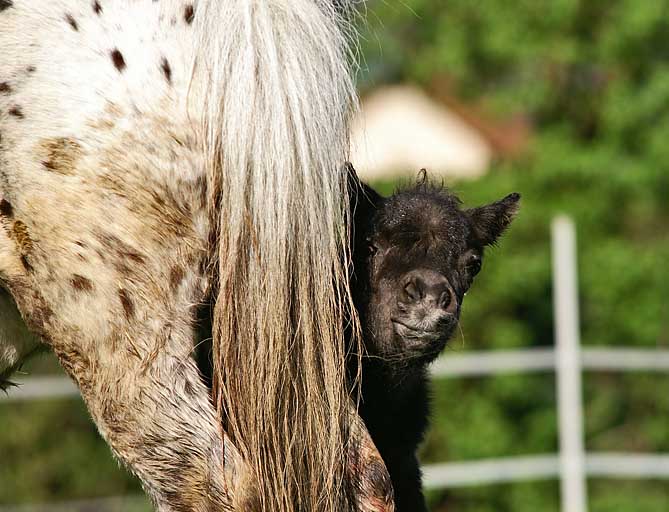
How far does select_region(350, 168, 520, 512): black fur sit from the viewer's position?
3.19 m

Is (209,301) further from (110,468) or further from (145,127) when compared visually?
(110,468)

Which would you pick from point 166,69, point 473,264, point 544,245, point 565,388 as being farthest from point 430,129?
point 166,69

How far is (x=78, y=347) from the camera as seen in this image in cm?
263

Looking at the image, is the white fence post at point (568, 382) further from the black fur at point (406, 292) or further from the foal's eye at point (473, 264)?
the foal's eye at point (473, 264)

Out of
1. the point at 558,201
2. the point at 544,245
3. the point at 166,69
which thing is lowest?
the point at 166,69

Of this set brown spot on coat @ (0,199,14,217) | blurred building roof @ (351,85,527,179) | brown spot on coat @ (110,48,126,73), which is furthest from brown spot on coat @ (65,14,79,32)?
blurred building roof @ (351,85,527,179)

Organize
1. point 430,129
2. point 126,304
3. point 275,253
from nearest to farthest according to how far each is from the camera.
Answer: point 126,304, point 275,253, point 430,129

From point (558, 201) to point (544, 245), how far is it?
113 cm

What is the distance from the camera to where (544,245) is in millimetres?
10469

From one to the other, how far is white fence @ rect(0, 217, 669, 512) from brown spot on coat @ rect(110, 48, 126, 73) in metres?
5.43

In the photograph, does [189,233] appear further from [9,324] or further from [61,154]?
[9,324]

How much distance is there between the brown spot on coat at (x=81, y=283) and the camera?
2602 mm

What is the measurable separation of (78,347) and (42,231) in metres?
0.28

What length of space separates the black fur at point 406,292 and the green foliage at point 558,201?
5828mm
